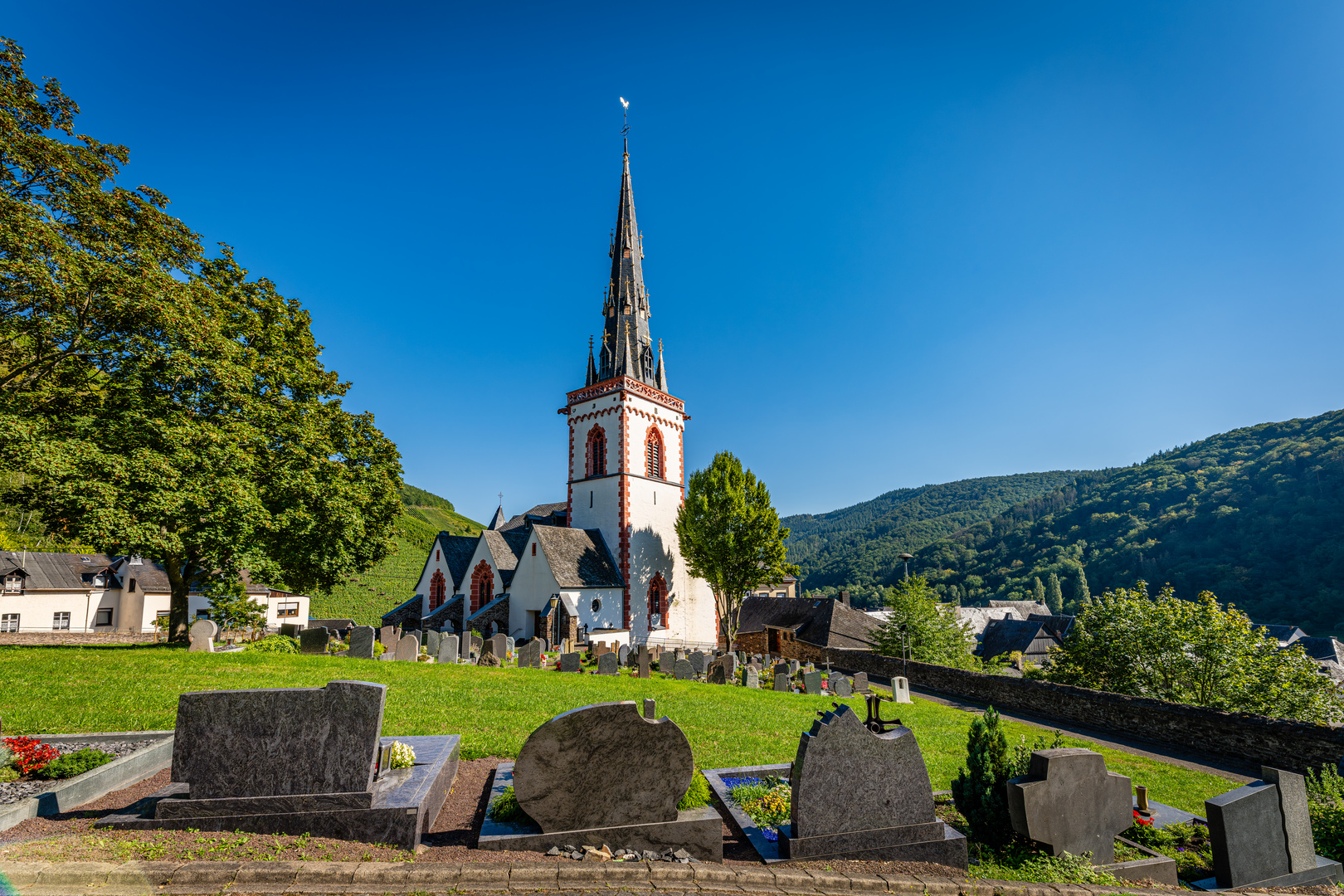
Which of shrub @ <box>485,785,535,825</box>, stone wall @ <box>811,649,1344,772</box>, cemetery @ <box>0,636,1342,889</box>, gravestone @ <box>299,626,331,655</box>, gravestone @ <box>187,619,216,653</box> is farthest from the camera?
gravestone @ <box>299,626,331,655</box>

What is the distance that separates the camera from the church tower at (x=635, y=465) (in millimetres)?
33188

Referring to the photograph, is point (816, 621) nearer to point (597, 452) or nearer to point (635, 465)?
point (635, 465)

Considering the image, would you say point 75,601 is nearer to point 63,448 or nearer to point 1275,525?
point 63,448

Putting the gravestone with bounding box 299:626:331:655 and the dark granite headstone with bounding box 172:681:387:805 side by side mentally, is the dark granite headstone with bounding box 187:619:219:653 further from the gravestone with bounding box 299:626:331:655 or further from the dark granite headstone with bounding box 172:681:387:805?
the dark granite headstone with bounding box 172:681:387:805

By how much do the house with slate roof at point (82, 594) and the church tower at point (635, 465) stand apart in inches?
752

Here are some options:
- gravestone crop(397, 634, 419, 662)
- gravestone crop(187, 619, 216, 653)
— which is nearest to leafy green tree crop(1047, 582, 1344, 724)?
gravestone crop(397, 634, 419, 662)

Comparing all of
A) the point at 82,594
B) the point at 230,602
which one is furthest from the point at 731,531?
the point at 82,594

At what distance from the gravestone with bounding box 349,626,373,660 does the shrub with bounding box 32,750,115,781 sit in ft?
41.1

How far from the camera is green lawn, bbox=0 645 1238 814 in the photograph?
9.43 metres

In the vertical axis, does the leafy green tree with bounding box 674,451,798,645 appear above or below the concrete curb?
above

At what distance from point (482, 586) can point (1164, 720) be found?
27556mm

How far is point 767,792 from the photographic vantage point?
714cm

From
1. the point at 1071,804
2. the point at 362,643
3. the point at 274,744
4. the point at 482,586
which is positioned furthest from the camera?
the point at 482,586

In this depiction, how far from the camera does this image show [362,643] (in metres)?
19.1
